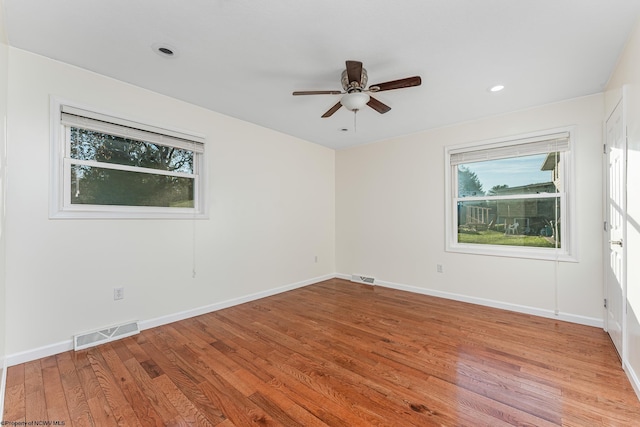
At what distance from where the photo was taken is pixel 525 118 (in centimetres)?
335

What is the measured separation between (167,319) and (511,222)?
437 cm

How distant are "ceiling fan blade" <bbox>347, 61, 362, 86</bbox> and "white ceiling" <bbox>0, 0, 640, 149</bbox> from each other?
14cm

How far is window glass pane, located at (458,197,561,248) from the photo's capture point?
130 inches

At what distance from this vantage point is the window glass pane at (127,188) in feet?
8.41

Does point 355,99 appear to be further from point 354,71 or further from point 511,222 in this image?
point 511,222

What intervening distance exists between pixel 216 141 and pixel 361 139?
7.63 feet

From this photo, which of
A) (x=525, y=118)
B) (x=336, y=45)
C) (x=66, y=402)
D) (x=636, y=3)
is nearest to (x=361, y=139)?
(x=525, y=118)

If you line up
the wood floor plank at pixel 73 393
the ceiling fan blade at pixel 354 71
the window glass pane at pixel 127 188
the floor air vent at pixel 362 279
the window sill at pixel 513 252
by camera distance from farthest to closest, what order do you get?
the floor air vent at pixel 362 279 < the window sill at pixel 513 252 < the window glass pane at pixel 127 188 < the ceiling fan blade at pixel 354 71 < the wood floor plank at pixel 73 393

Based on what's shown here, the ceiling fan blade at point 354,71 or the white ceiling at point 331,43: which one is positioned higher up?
the white ceiling at point 331,43

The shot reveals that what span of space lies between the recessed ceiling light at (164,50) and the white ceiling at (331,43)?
28mm

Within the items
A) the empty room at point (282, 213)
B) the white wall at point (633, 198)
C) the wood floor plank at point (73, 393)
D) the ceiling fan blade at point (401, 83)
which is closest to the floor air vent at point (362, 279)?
the empty room at point (282, 213)

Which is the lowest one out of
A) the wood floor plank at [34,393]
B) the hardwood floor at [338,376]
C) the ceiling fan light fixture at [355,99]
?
the hardwood floor at [338,376]

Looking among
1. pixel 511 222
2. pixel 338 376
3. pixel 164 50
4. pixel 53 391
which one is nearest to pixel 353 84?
pixel 164 50

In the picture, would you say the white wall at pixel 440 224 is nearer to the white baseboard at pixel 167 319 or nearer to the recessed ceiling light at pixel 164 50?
the white baseboard at pixel 167 319
